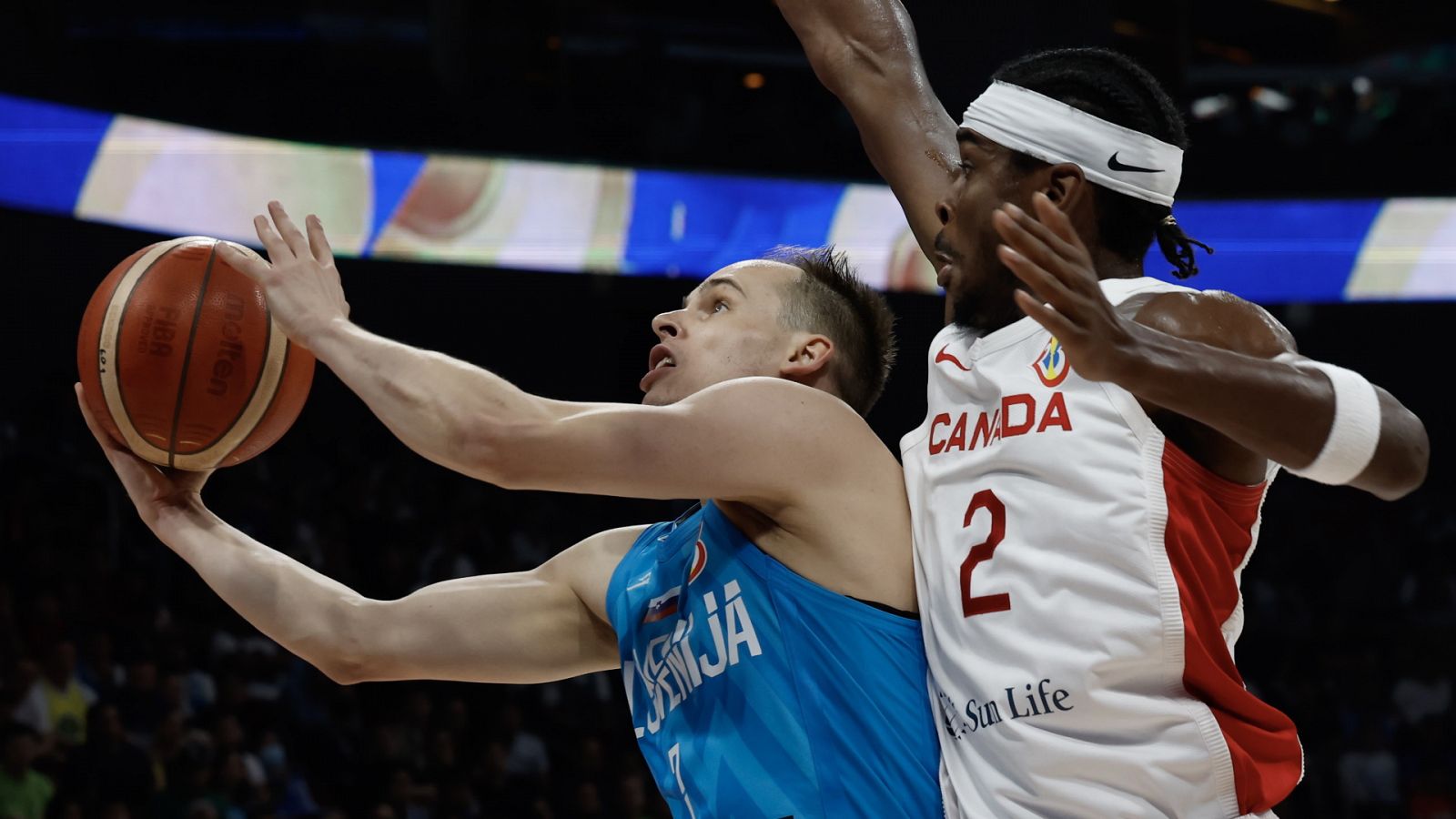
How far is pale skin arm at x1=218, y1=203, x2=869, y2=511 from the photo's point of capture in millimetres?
2184

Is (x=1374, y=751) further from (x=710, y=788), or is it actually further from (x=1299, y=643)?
(x=710, y=788)

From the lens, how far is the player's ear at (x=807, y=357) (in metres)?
2.77

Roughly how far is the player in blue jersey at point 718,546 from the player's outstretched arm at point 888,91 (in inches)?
9.7

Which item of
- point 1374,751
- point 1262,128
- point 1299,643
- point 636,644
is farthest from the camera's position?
point 1262,128

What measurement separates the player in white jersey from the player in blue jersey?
132mm

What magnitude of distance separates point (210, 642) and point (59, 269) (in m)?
4.46

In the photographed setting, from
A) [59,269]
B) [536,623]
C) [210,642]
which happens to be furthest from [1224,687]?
[59,269]

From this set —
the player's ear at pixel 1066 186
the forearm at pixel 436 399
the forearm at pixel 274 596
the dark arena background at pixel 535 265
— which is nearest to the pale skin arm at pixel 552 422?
the forearm at pixel 436 399

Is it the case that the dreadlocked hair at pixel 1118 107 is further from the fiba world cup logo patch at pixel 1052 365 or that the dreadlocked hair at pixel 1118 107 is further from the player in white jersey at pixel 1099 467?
the fiba world cup logo patch at pixel 1052 365

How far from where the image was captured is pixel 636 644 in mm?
2676

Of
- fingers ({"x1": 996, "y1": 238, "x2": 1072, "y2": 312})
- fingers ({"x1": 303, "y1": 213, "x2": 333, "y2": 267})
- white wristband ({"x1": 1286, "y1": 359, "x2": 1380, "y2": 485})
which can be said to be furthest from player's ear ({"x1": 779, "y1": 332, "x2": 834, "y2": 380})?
white wristband ({"x1": 1286, "y1": 359, "x2": 1380, "y2": 485})

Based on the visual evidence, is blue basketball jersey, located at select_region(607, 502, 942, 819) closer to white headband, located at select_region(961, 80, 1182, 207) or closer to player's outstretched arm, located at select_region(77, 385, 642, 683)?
player's outstretched arm, located at select_region(77, 385, 642, 683)

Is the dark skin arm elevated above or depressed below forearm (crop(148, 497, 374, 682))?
above

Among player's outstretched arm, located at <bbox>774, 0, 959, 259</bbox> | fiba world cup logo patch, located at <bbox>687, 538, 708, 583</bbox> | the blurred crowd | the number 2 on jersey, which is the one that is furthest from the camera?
the blurred crowd
